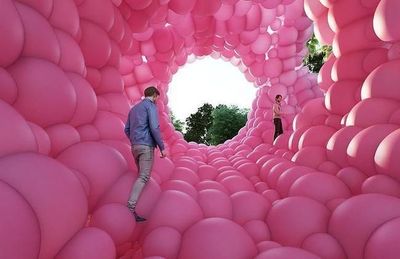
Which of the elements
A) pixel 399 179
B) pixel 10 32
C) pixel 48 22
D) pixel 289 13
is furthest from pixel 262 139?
pixel 10 32

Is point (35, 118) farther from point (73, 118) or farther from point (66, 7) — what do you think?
point (66, 7)

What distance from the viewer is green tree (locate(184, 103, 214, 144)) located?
11.1m

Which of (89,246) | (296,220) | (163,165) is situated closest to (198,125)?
(163,165)

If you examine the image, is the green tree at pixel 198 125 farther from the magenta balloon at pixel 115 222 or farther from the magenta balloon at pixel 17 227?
the magenta balloon at pixel 17 227

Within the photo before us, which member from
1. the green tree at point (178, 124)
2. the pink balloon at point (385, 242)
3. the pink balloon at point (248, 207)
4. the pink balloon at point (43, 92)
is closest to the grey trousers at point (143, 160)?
the pink balloon at point (43, 92)

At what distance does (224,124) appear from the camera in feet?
33.9

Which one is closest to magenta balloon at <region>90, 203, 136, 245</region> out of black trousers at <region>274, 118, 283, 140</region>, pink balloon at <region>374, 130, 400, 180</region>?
pink balloon at <region>374, 130, 400, 180</region>

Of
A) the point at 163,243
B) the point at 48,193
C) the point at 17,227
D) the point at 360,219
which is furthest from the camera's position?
the point at 163,243

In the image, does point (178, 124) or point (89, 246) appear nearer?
point (89, 246)

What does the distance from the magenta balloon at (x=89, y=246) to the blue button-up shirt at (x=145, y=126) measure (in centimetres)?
71

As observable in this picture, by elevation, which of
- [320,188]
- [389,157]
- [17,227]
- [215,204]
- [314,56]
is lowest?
[17,227]

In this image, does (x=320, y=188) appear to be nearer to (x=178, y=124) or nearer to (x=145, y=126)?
(x=145, y=126)

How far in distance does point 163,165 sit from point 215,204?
2.63 feet

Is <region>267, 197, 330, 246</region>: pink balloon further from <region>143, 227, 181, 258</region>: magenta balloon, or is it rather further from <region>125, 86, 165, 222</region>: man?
<region>125, 86, 165, 222</region>: man
